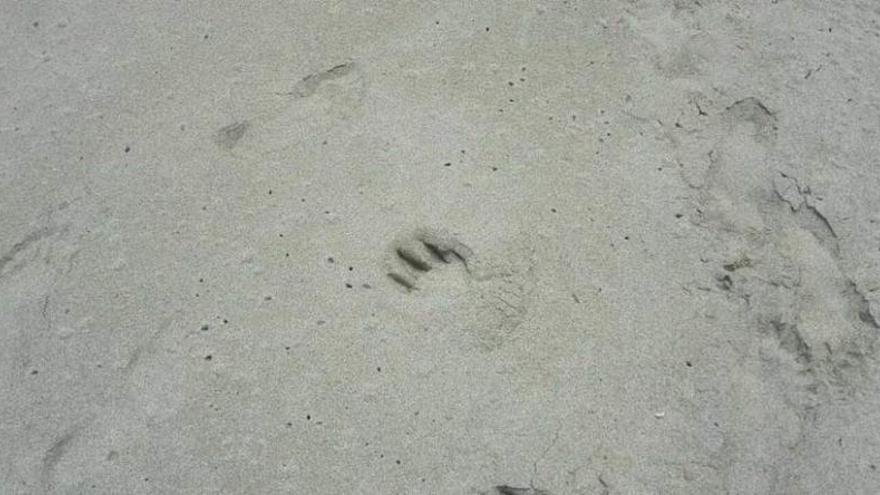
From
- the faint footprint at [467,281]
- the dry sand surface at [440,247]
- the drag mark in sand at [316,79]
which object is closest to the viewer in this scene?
the dry sand surface at [440,247]

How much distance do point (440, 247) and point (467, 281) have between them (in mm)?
99

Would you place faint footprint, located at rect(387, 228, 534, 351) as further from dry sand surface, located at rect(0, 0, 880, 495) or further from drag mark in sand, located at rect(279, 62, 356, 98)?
drag mark in sand, located at rect(279, 62, 356, 98)

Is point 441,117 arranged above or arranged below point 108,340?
above

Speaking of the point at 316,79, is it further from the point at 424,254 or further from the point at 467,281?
the point at 467,281

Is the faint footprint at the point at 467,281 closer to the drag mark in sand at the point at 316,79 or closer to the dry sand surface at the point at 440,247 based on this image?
the dry sand surface at the point at 440,247

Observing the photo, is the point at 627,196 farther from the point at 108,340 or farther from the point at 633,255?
the point at 108,340

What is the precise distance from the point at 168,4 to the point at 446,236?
1.06 meters

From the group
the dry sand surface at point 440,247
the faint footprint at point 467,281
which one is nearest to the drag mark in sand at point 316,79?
the dry sand surface at point 440,247

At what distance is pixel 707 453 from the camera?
1822mm

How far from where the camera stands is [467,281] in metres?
2.00

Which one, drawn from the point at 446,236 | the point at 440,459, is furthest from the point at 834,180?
the point at 440,459

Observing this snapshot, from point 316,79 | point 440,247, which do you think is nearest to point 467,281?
point 440,247

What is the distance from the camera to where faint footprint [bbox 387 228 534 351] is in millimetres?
1943

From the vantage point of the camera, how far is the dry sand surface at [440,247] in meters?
1.83
